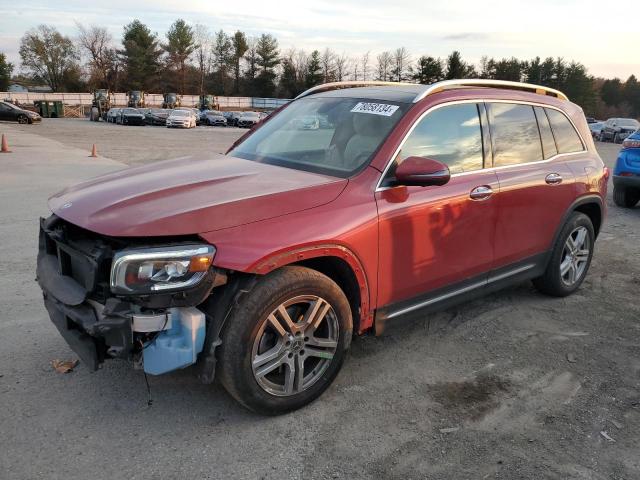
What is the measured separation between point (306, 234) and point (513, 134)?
7.40 ft

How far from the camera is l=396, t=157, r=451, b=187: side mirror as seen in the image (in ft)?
10.4

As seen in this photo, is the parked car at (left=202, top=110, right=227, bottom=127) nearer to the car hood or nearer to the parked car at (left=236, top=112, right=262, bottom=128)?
the parked car at (left=236, top=112, right=262, bottom=128)

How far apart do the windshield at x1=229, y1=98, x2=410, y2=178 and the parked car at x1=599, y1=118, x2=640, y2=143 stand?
36.5m

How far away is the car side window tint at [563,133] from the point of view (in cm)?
471

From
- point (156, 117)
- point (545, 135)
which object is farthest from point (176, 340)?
point (156, 117)

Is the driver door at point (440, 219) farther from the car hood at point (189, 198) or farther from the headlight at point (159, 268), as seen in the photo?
the headlight at point (159, 268)

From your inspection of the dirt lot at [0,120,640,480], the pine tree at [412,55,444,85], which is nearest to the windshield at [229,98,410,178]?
the dirt lot at [0,120,640,480]

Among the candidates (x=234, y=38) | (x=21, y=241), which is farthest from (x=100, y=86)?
(x=21, y=241)

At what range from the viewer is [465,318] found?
4.57 metres

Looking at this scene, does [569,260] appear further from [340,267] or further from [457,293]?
[340,267]

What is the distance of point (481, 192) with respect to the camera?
151 inches

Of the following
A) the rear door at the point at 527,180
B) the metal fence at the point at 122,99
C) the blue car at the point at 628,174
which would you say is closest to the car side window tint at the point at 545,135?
the rear door at the point at 527,180

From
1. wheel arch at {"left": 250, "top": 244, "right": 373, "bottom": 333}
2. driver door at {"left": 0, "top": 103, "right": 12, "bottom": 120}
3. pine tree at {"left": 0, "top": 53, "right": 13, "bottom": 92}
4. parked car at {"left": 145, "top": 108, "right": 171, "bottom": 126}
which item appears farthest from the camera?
pine tree at {"left": 0, "top": 53, "right": 13, "bottom": 92}

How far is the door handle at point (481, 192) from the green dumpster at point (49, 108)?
5911cm
